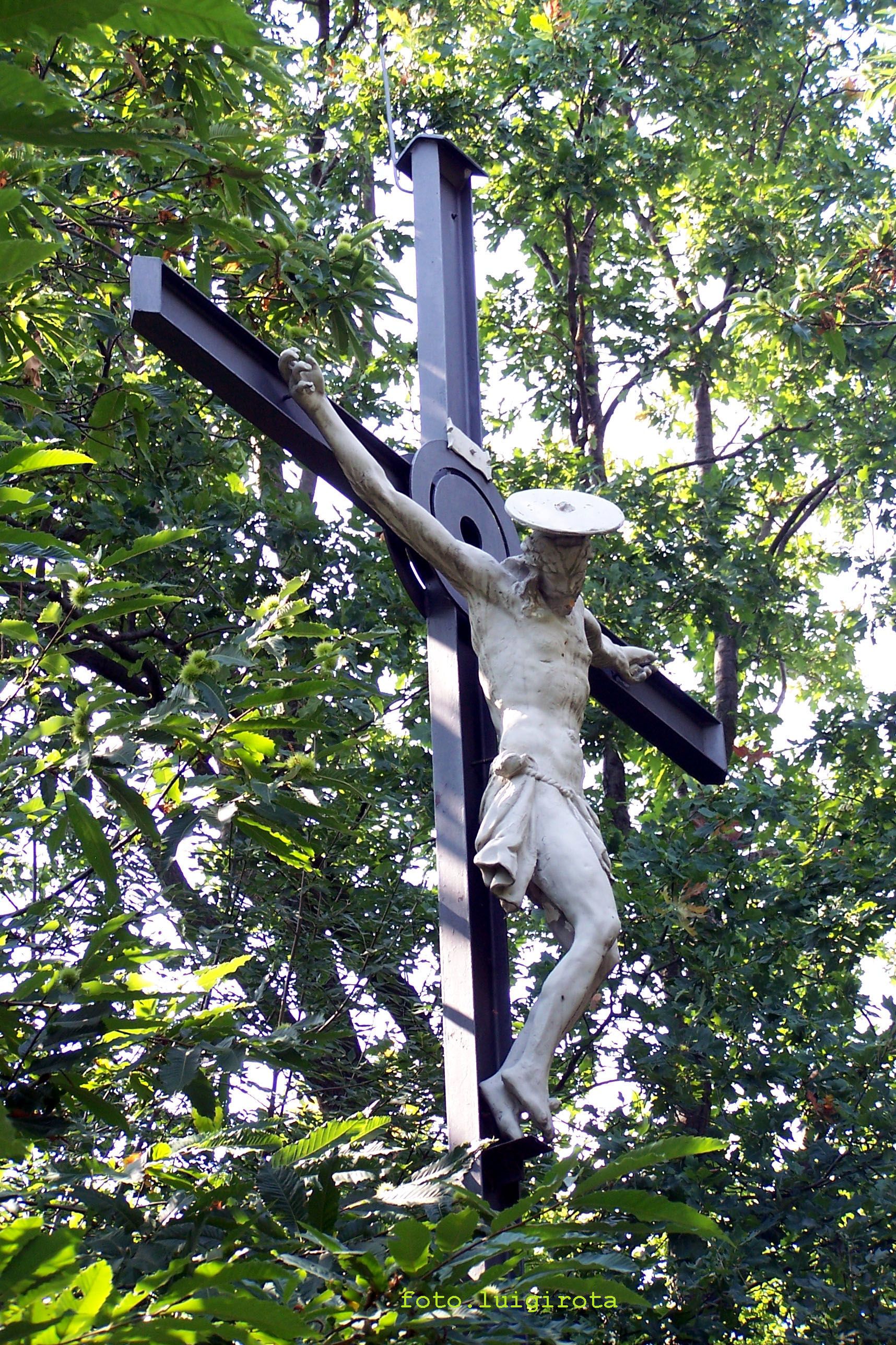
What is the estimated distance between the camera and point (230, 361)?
3865mm

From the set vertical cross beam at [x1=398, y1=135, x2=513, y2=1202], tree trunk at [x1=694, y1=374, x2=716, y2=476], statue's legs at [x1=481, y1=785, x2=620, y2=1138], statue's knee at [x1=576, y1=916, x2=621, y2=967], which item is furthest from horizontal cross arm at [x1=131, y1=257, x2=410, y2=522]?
tree trunk at [x1=694, y1=374, x2=716, y2=476]

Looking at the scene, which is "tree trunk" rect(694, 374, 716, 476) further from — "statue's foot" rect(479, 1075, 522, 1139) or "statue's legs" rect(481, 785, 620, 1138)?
"statue's foot" rect(479, 1075, 522, 1139)

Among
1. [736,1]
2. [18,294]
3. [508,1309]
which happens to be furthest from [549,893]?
[736,1]

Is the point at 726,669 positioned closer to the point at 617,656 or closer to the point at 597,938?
the point at 617,656

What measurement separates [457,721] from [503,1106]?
1095 millimetres

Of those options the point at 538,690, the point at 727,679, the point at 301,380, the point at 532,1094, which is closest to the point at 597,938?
the point at 532,1094

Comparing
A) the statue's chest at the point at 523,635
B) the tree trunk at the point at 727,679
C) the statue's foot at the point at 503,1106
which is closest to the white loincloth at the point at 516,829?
the statue's chest at the point at 523,635

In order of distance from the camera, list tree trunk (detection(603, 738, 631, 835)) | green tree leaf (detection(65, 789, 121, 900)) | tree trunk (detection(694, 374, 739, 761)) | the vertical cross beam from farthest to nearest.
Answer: tree trunk (detection(694, 374, 739, 761))
tree trunk (detection(603, 738, 631, 835))
the vertical cross beam
green tree leaf (detection(65, 789, 121, 900))

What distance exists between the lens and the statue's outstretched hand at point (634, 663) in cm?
439

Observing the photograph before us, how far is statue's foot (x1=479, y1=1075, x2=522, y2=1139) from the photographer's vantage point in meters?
3.20

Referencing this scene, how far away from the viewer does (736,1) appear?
34.9 feet

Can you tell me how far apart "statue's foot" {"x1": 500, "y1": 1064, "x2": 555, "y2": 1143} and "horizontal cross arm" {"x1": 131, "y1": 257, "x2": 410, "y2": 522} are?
5.09 feet

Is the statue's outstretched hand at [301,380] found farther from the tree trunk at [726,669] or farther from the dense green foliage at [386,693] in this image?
the tree trunk at [726,669]

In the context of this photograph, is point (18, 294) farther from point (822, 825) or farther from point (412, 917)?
point (822, 825)
